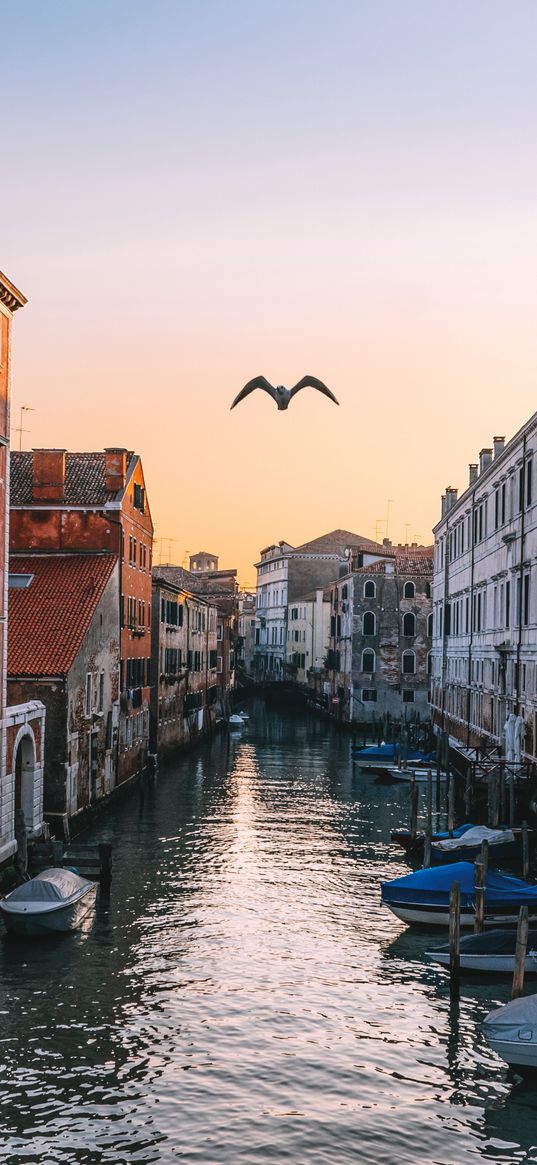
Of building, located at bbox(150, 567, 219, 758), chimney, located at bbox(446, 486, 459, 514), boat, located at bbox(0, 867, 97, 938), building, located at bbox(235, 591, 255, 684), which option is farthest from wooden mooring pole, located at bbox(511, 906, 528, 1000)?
building, located at bbox(235, 591, 255, 684)

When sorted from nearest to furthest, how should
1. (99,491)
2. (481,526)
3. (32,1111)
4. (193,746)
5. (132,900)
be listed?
(32,1111), (132,900), (99,491), (481,526), (193,746)

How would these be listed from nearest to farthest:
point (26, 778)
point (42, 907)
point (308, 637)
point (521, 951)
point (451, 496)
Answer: point (521, 951) < point (42, 907) < point (26, 778) < point (451, 496) < point (308, 637)

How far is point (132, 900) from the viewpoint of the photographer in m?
25.4

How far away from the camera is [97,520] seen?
40656 millimetres

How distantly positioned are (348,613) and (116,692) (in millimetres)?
42225

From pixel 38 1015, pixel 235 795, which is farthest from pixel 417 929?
pixel 235 795

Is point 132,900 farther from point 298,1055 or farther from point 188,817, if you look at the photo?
point 188,817

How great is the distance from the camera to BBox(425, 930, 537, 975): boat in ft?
66.3

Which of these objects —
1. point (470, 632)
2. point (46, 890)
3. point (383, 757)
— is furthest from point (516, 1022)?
point (383, 757)

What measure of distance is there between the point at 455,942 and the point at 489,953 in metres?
1.14

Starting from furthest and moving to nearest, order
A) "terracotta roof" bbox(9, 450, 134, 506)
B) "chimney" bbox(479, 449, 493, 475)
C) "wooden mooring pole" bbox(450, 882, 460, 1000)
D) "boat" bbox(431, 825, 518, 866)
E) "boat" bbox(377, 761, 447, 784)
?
1. "chimney" bbox(479, 449, 493, 475)
2. "boat" bbox(377, 761, 447, 784)
3. "terracotta roof" bbox(9, 450, 134, 506)
4. "boat" bbox(431, 825, 518, 866)
5. "wooden mooring pole" bbox(450, 882, 460, 1000)

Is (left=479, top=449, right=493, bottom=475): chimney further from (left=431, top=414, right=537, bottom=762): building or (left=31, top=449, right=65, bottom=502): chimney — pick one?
(left=31, top=449, right=65, bottom=502): chimney

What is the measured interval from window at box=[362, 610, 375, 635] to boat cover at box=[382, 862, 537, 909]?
54.7 meters

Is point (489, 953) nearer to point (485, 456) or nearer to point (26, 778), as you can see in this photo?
point (26, 778)
